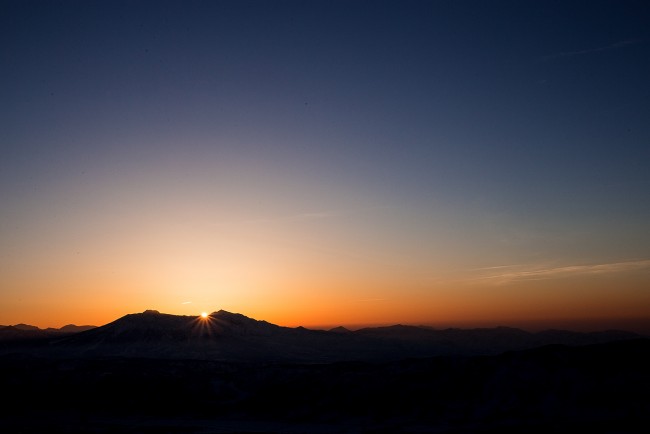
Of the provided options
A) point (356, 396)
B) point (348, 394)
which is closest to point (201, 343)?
point (348, 394)

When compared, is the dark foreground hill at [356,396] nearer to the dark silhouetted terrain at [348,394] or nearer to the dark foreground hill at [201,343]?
the dark silhouetted terrain at [348,394]

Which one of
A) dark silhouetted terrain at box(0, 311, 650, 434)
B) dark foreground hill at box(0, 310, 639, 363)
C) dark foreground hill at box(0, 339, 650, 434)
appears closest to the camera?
dark foreground hill at box(0, 339, 650, 434)

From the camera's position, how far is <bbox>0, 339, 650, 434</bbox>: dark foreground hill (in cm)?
5166

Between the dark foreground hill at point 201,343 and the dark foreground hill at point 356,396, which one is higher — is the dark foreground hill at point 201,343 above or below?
above

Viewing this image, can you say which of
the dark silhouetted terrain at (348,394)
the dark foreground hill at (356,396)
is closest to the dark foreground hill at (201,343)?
the dark silhouetted terrain at (348,394)

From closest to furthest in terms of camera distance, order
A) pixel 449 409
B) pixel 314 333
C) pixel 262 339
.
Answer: pixel 449 409, pixel 262 339, pixel 314 333

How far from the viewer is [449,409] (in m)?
55.5

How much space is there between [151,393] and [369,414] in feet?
104

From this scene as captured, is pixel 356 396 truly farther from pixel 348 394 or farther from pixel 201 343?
pixel 201 343

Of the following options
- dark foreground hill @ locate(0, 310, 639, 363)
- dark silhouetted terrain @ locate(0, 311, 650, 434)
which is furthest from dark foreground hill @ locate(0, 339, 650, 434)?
dark foreground hill @ locate(0, 310, 639, 363)

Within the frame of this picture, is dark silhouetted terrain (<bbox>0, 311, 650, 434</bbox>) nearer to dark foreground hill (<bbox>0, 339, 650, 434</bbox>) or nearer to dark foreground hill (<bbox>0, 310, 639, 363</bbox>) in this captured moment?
dark foreground hill (<bbox>0, 339, 650, 434</bbox>)

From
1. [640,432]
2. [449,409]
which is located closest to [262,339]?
[449,409]

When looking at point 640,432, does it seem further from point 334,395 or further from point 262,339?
point 262,339

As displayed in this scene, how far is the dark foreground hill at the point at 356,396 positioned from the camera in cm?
5166
